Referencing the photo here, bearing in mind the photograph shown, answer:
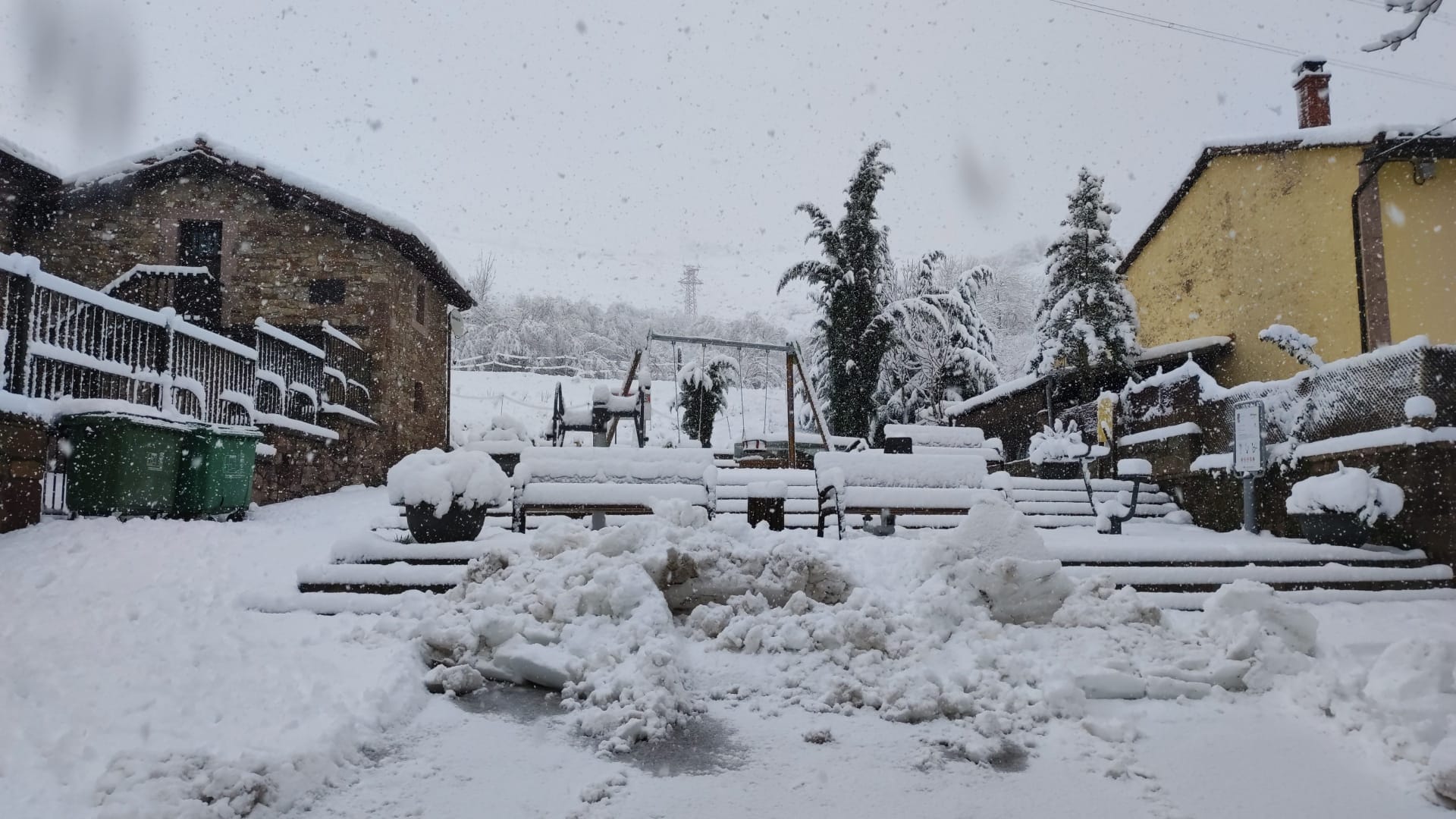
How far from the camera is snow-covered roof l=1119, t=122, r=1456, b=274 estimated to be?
43.0 ft

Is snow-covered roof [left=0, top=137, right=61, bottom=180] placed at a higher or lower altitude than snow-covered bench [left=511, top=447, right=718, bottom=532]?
higher

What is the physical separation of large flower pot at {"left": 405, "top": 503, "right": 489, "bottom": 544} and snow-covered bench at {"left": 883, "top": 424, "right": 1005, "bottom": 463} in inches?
260

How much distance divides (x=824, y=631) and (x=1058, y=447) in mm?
8707

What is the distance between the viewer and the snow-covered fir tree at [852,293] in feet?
63.1

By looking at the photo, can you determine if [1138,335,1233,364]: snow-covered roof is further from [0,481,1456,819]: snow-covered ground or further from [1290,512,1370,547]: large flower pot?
[0,481,1456,819]: snow-covered ground

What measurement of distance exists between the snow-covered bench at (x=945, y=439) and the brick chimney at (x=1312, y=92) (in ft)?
33.7

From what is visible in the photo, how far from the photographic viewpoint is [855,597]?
4504 mm

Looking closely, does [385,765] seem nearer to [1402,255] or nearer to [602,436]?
[602,436]

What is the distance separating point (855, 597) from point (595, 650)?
58.3 inches

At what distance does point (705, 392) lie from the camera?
16.4 meters

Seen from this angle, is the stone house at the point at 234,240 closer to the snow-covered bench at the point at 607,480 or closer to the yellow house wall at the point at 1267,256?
the snow-covered bench at the point at 607,480

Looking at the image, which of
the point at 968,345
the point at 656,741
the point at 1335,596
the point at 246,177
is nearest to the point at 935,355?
the point at 968,345

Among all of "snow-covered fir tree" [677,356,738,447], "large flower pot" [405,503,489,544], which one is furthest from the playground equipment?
"large flower pot" [405,503,489,544]

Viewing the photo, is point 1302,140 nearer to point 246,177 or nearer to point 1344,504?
point 1344,504
